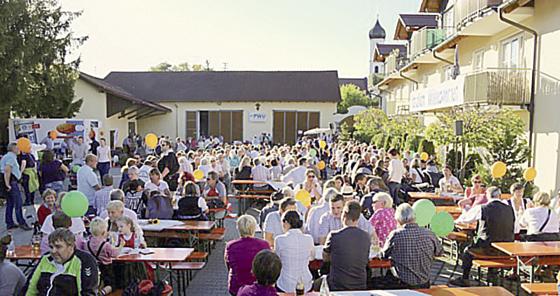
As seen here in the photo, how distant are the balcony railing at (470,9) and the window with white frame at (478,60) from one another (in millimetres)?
1146

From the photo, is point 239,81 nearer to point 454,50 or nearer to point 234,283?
point 454,50

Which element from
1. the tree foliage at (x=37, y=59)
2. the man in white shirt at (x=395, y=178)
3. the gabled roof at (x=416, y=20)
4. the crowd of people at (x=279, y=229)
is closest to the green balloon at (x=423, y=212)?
the crowd of people at (x=279, y=229)

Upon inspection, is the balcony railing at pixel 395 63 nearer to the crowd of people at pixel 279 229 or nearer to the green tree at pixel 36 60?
the green tree at pixel 36 60

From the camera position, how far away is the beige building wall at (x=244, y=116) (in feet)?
133

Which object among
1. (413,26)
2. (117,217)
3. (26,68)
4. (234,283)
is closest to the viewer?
(234,283)

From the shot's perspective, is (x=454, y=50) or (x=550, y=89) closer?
(x=550, y=89)

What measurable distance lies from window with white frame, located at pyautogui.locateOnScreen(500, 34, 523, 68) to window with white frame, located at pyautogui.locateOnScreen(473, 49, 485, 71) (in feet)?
5.28

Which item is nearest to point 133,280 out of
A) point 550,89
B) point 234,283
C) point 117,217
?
point 117,217

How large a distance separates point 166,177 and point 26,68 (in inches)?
442

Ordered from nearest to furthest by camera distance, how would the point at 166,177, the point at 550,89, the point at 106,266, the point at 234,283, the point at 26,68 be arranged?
the point at 234,283 → the point at 106,266 → the point at 166,177 → the point at 550,89 → the point at 26,68

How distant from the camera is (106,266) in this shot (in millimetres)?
6027

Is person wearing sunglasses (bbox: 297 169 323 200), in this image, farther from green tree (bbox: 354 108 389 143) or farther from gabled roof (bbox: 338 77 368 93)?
gabled roof (bbox: 338 77 368 93)

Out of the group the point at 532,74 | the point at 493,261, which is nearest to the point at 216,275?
the point at 493,261

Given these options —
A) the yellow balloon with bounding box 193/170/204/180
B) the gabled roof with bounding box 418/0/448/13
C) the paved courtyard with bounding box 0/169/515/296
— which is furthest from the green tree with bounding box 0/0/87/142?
the gabled roof with bounding box 418/0/448/13
